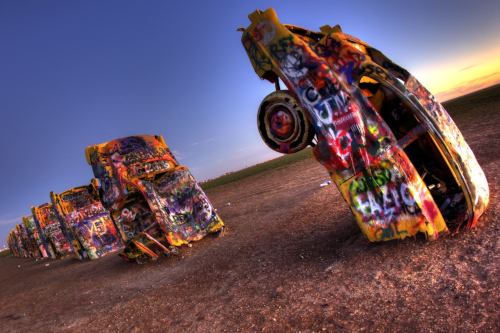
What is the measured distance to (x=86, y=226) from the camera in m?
13.8

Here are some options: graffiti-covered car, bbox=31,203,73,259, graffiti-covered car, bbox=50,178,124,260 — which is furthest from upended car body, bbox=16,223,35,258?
graffiti-covered car, bbox=50,178,124,260

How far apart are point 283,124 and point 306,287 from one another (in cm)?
230

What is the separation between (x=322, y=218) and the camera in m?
6.56

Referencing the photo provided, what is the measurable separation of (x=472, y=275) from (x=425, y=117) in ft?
6.09

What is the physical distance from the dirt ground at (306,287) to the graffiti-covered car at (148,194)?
905 millimetres

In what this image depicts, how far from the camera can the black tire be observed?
4293mm

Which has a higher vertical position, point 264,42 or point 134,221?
point 264,42

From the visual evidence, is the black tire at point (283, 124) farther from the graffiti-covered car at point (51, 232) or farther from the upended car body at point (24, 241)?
the upended car body at point (24, 241)

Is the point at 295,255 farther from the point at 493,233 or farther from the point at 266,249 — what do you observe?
the point at 493,233

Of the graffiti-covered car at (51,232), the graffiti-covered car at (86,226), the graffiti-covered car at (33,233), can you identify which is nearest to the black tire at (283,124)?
the graffiti-covered car at (86,226)

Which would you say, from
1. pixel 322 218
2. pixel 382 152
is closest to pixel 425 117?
pixel 382 152

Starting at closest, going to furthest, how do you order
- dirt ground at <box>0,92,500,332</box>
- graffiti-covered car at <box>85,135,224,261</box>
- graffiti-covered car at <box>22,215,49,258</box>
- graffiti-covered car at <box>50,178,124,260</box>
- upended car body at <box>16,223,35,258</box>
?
dirt ground at <box>0,92,500,332</box> → graffiti-covered car at <box>85,135,224,261</box> → graffiti-covered car at <box>50,178,124,260</box> → graffiti-covered car at <box>22,215,49,258</box> → upended car body at <box>16,223,35,258</box>

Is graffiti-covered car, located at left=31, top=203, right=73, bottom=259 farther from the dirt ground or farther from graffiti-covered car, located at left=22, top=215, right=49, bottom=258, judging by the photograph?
the dirt ground

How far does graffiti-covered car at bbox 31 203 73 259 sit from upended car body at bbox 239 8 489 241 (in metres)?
19.8
